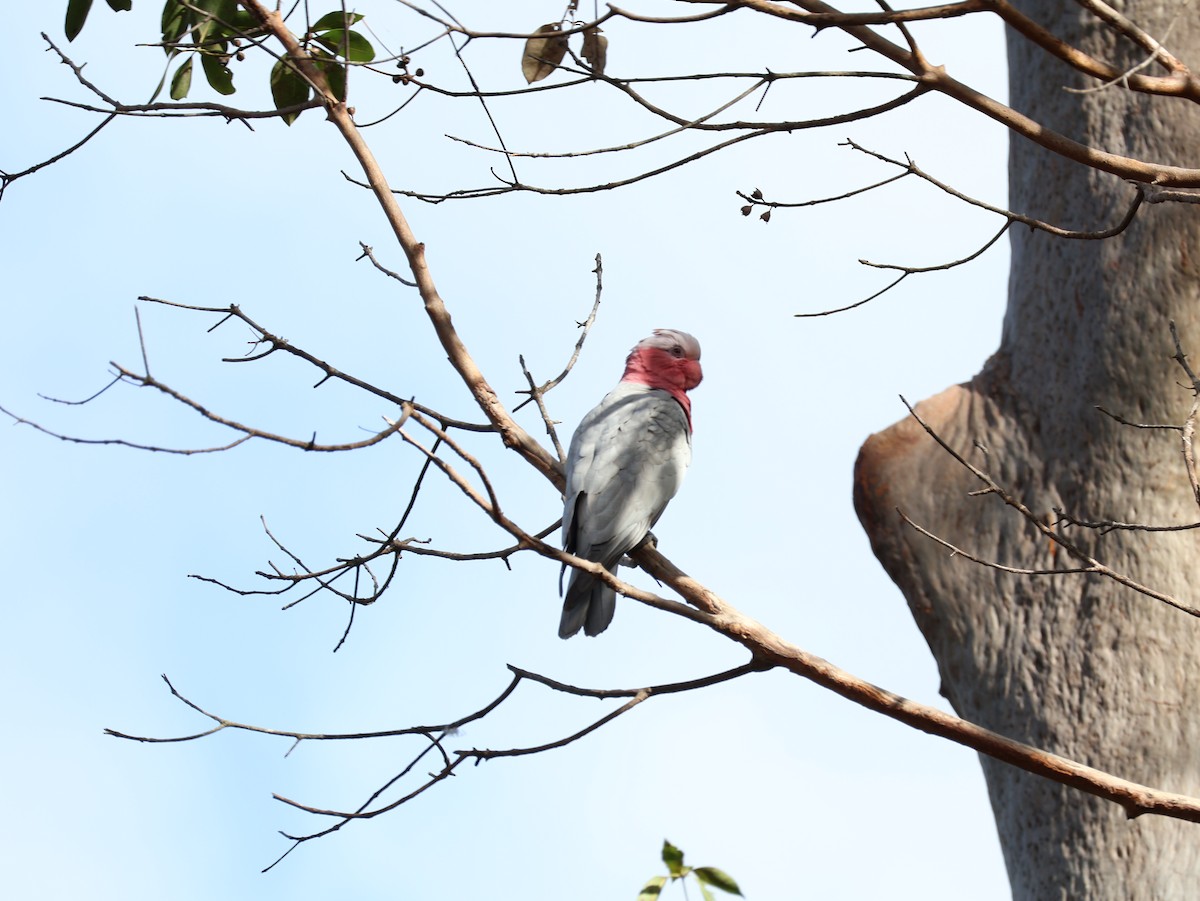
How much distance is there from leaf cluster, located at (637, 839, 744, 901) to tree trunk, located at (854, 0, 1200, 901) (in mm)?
1164

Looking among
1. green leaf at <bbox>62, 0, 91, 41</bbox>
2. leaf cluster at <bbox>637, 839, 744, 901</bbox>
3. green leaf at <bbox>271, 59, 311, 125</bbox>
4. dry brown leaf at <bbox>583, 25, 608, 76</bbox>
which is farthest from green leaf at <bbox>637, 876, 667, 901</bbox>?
green leaf at <bbox>62, 0, 91, 41</bbox>

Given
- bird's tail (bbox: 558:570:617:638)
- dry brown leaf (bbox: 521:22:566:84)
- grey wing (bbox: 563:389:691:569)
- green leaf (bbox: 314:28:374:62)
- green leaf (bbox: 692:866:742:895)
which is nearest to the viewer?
green leaf (bbox: 692:866:742:895)

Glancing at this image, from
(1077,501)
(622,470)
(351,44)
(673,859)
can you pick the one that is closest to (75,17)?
(351,44)

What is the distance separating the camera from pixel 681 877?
236 cm

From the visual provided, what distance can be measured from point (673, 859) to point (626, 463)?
55.9 inches

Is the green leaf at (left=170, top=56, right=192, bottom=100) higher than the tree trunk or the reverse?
higher

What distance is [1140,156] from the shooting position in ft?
10.8

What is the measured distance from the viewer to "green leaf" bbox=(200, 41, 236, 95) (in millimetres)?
3342

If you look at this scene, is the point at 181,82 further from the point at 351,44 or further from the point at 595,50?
the point at 595,50

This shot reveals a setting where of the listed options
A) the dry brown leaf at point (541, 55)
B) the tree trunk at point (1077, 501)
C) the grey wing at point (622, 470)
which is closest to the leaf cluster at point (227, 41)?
the dry brown leaf at point (541, 55)

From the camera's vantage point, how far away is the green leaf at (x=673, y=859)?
2.37 m

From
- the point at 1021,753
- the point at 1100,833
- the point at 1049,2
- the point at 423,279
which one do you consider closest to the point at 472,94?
the point at 423,279

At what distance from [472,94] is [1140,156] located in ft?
6.52

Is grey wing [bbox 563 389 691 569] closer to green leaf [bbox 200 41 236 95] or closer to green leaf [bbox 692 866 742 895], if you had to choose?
green leaf [bbox 692 866 742 895]
